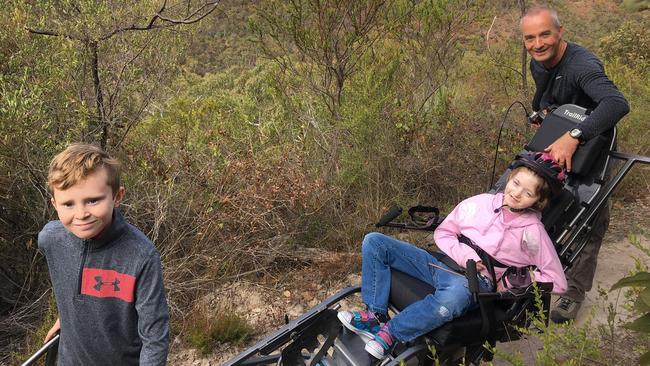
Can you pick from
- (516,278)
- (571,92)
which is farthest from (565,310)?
(571,92)

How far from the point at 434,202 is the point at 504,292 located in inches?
109

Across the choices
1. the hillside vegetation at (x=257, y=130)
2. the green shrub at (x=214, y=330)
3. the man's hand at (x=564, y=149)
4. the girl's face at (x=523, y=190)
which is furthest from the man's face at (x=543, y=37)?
the green shrub at (x=214, y=330)

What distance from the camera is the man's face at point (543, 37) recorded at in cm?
352

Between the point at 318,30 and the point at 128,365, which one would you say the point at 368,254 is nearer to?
the point at 128,365

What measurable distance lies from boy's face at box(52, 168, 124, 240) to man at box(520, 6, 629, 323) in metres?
2.72

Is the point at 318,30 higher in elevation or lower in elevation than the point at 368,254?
higher

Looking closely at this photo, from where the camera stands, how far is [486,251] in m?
3.24

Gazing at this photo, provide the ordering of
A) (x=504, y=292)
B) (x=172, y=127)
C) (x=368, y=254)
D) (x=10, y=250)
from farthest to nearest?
1. (x=172, y=127)
2. (x=10, y=250)
3. (x=368, y=254)
4. (x=504, y=292)

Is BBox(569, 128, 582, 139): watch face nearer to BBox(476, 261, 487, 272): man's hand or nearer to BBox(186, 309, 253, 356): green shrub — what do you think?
BBox(476, 261, 487, 272): man's hand

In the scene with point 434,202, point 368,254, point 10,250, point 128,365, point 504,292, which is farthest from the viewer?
point 434,202

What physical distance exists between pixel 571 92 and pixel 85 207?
325 centimetres

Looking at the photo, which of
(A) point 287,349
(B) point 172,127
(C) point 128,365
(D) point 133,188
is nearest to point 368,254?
(A) point 287,349

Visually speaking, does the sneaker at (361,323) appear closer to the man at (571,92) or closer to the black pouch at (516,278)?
the black pouch at (516,278)

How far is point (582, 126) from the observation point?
3.28 metres
